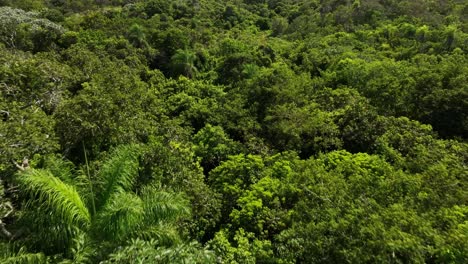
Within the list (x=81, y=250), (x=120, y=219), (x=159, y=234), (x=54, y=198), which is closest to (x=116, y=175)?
(x=120, y=219)

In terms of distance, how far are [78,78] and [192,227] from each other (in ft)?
32.1

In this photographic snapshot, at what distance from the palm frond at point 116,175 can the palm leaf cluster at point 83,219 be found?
0.06 metres

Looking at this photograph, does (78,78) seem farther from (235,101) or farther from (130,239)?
(130,239)

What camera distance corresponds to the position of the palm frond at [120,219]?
23.5 feet

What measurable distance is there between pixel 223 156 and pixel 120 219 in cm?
946

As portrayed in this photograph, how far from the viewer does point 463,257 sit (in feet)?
23.2

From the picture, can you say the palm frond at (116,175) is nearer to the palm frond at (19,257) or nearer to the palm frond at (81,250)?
the palm frond at (81,250)

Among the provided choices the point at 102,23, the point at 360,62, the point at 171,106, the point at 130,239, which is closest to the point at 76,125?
the point at 130,239

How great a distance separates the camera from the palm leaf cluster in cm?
701

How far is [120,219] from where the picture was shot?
7.15m

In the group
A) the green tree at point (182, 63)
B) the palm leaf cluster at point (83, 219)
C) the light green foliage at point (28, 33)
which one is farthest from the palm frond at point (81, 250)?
the light green foliage at point (28, 33)

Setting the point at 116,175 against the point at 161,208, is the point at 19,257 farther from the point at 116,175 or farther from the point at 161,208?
the point at 161,208

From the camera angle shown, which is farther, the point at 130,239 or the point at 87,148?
the point at 87,148

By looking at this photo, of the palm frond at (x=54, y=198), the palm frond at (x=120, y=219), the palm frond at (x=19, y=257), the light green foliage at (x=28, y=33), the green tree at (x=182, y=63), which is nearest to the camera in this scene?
the palm frond at (x=19, y=257)
